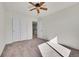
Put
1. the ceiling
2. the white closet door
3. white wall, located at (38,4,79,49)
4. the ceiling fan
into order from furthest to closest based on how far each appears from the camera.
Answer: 1. the white closet door
2. white wall, located at (38,4,79,49)
3. the ceiling
4. the ceiling fan

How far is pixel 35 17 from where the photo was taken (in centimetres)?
250

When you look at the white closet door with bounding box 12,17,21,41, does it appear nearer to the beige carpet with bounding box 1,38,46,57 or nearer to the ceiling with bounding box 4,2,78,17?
the beige carpet with bounding box 1,38,46,57

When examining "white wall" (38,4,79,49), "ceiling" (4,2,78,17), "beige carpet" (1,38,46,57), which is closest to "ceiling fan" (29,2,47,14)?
"ceiling" (4,2,78,17)

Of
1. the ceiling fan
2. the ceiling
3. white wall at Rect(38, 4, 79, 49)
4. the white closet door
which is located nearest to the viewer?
the ceiling fan

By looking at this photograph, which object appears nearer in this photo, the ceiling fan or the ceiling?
the ceiling fan

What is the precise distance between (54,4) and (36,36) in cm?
89

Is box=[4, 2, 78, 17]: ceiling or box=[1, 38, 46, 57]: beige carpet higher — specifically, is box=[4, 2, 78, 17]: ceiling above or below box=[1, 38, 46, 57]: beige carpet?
above

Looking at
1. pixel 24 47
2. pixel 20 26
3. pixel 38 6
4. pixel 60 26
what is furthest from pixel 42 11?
pixel 24 47

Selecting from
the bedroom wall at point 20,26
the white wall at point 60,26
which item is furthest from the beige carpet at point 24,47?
the white wall at point 60,26

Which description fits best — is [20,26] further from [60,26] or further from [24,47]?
[60,26]

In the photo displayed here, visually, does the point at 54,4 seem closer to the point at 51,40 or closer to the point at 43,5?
the point at 43,5

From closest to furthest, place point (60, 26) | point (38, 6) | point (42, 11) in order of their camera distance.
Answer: point (38, 6), point (42, 11), point (60, 26)

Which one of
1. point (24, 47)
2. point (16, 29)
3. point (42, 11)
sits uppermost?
point (42, 11)

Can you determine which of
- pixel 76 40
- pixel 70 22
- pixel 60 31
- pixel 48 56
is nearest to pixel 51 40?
pixel 60 31
